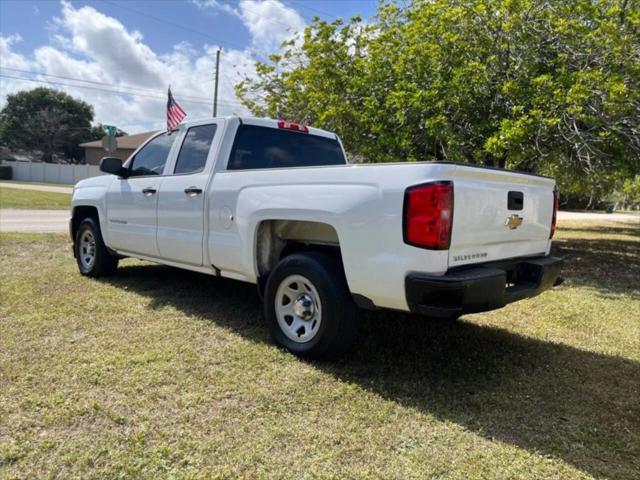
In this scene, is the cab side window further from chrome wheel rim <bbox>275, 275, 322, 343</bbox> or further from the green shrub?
the green shrub

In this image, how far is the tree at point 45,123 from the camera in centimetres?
6256

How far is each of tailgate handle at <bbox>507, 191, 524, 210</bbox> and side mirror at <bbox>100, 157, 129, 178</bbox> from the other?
169 inches

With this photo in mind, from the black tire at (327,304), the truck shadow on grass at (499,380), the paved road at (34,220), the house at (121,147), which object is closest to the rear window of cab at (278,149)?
the black tire at (327,304)

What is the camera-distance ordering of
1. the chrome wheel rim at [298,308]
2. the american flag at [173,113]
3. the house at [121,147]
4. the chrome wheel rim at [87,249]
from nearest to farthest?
the chrome wheel rim at [298,308] → the chrome wheel rim at [87,249] → the american flag at [173,113] → the house at [121,147]

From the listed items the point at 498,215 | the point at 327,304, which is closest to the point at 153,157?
the point at 327,304

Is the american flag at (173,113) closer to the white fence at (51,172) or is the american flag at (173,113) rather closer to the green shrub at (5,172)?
the white fence at (51,172)

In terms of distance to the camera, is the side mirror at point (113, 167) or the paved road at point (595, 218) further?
the paved road at point (595, 218)

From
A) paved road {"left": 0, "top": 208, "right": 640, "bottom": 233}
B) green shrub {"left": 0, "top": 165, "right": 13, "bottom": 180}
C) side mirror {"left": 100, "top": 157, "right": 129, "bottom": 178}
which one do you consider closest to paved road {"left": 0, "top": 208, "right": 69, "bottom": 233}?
paved road {"left": 0, "top": 208, "right": 640, "bottom": 233}

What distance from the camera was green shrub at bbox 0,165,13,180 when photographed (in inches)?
1991

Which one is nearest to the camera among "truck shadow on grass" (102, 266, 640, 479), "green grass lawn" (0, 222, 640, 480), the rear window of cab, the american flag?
"green grass lawn" (0, 222, 640, 480)

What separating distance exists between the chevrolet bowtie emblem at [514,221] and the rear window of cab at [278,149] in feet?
7.61

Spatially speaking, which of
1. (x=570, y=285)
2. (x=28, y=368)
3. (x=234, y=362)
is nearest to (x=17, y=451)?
(x=28, y=368)

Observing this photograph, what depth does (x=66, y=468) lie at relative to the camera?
244cm

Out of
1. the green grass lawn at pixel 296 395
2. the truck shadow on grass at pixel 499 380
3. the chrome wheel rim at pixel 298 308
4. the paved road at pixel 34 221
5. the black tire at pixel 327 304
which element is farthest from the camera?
the paved road at pixel 34 221
